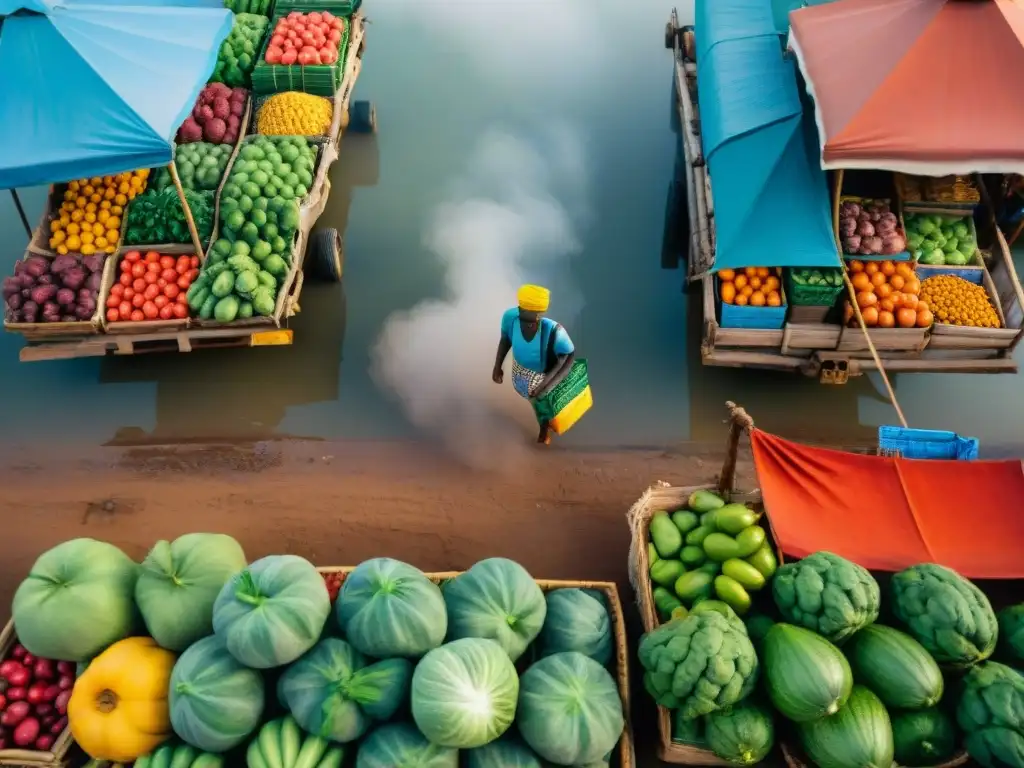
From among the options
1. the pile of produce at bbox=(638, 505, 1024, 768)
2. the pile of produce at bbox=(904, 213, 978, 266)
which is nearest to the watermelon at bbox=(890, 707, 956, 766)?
the pile of produce at bbox=(638, 505, 1024, 768)

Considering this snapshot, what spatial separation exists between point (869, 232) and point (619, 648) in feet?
13.0

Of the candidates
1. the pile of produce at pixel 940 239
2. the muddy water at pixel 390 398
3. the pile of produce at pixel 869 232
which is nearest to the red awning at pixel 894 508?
the muddy water at pixel 390 398

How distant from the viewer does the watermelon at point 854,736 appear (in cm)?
302

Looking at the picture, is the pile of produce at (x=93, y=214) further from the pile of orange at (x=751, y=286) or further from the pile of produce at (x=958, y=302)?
the pile of produce at (x=958, y=302)

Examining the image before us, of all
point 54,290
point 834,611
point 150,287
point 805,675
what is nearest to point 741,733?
point 805,675

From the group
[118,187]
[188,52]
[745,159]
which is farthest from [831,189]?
[118,187]

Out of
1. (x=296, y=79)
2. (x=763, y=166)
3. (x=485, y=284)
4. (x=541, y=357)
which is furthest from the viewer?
(x=296, y=79)

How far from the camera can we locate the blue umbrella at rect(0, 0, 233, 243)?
4961 millimetres

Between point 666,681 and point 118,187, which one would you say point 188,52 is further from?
point 666,681

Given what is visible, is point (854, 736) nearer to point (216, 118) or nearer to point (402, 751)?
point (402, 751)

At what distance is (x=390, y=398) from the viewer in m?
5.94

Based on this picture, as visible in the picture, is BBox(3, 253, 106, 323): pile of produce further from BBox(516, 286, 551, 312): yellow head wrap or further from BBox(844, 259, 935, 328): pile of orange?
BBox(844, 259, 935, 328): pile of orange

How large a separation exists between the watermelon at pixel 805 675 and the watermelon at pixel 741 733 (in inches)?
4.1

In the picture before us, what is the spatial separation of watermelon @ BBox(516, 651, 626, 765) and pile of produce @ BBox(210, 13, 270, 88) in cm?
689
